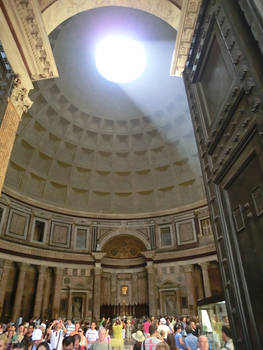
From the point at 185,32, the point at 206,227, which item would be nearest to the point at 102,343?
the point at 185,32

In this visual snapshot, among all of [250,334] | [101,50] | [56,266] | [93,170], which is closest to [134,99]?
[101,50]

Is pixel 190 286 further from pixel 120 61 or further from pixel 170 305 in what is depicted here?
pixel 120 61

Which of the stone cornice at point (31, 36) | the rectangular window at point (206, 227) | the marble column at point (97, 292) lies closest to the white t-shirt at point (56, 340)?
the stone cornice at point (31, 36)

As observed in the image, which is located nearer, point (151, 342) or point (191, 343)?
point (151, 342)

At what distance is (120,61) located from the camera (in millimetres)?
22078

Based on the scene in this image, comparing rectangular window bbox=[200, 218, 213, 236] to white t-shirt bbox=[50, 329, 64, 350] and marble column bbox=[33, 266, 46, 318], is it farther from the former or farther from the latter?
white t-shirt bbox=[50, 329, 64, 350]

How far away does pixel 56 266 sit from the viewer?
19.5 meters

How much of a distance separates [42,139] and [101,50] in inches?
357

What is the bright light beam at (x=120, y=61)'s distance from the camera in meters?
21.3

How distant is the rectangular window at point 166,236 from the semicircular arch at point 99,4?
1759 cm

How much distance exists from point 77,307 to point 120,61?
2058cm

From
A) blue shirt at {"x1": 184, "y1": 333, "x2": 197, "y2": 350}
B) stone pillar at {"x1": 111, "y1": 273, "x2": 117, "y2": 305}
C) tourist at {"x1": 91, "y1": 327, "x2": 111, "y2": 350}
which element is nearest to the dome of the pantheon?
stone pillar at {"x1": 111, "y1": 273, "x2": 117, "y2": 305}

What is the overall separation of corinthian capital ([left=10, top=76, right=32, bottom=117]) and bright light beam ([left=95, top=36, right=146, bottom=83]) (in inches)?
591

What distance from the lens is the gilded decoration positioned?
2301cm
